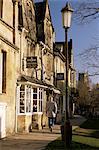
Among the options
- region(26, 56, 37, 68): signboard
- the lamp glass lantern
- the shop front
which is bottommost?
the shop front

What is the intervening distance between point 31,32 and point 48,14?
265 inches

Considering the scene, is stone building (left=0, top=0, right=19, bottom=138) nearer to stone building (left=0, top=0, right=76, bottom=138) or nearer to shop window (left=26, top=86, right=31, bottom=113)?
stone building (left=0, top=0, right=76, bottom=138)

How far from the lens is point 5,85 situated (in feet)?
70.3

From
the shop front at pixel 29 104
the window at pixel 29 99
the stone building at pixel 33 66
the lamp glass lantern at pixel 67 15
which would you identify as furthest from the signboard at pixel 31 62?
the lamp glass lantern at pixel 67 15

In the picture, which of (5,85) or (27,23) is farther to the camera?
(27,23)

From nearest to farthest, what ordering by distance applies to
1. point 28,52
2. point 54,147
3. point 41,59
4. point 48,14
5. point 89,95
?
point 54,147 → point 28,52 → point 41,59 → point 48,14 → point 89,95

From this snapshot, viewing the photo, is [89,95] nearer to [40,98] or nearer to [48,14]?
[48,14]

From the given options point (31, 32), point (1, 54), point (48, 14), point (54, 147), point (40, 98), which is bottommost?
point (54, 147)

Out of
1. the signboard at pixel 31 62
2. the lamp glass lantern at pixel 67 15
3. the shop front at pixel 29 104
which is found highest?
the lamp glass lantern at pixel 67 15

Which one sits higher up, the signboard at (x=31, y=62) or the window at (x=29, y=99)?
the signboard at (x=31, y=62)

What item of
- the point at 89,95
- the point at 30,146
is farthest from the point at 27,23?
the point at 89,95

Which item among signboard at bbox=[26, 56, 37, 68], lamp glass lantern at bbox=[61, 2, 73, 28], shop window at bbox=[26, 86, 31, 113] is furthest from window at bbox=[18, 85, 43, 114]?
lamp glass lantern at bbox=[61, 2, 73, 28]

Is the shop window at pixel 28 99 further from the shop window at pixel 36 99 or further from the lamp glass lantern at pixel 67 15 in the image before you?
the lamp glass lantern at pixel 67 15

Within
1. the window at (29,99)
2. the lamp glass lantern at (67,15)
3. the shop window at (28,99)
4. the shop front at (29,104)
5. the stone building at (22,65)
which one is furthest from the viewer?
the shop window at (28,99)
